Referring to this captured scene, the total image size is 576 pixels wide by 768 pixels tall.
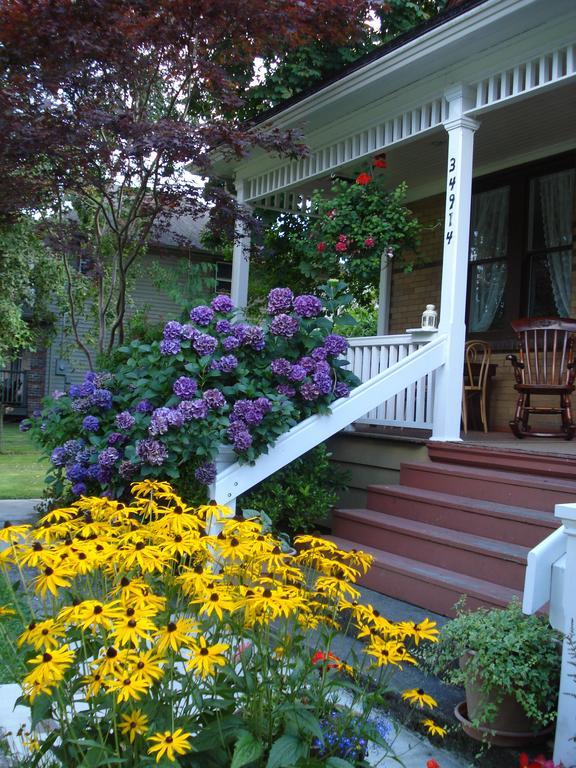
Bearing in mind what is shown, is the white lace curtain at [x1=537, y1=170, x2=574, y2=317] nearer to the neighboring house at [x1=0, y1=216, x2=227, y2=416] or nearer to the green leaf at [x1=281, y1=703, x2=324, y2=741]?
the green leaf at [x1=281, y1=703, x2=324, y2=741]

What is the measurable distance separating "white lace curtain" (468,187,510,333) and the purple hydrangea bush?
9.61 feet

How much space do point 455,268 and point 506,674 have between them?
11.9 feet

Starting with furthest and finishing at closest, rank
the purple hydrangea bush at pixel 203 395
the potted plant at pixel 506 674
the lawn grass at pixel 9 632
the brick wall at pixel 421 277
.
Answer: the brick wall at pixel 421 277
the purple hydrangea bush at pixel 203 395
the lawn grass at pixel 9 632
the potted plant at pixel 506 674

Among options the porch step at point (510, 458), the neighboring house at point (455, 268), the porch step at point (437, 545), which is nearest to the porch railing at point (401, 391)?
the neighboring house at point (455, 268)

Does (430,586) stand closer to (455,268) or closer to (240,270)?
(455,268)

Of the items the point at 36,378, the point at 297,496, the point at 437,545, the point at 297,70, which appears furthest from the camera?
the point at 36,378

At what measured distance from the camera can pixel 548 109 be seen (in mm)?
6406

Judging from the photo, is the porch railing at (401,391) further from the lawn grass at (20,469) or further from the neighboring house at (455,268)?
the lawn grass at (20,469)

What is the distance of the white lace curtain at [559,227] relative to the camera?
696cm

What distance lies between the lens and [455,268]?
5672 millimetres

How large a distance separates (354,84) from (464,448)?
321cm

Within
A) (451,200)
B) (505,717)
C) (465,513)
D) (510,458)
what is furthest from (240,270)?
(505,717)

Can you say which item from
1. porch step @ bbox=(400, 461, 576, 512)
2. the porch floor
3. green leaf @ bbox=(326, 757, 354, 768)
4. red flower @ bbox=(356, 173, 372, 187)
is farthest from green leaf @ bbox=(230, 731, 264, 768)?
red flower @ bbox=(356, 173, 372, 187)

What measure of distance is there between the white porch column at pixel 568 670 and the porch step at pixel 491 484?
5.94ft
